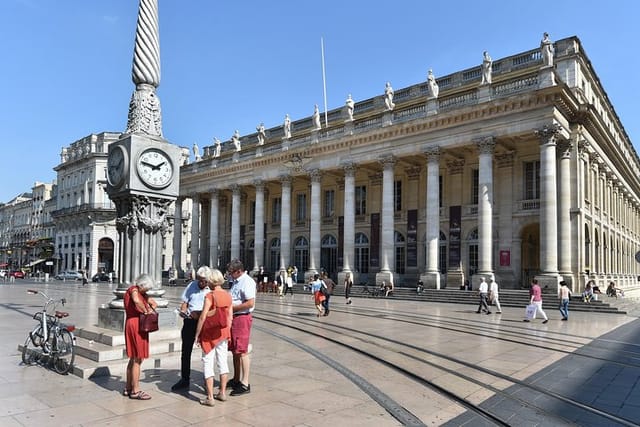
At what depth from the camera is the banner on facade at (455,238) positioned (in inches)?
1312

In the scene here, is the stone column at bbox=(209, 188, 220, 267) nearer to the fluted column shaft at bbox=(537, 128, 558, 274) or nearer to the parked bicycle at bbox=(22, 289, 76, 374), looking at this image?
the fluted column shaft at bbox=(537, 128, 558, 274)

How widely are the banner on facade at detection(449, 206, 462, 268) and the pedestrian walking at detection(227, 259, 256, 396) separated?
27.9 meters

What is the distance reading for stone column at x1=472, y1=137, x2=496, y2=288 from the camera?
97.6ft

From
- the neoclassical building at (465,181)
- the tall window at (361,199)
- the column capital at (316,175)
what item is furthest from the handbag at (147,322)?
the tall window at (361,199)

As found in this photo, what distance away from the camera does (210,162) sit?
5062 centimetres

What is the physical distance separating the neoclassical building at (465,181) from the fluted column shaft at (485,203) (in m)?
0.06

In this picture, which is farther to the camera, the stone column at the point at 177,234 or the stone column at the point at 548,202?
the stone column at the point at 177,234

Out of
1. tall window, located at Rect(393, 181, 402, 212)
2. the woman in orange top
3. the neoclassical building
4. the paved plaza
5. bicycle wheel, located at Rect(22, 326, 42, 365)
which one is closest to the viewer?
the paved plaza

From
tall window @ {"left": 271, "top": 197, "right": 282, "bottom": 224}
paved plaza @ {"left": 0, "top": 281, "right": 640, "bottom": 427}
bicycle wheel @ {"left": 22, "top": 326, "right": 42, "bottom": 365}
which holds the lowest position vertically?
paved plaza @ {"left": 0, "top": 281, "right": 640, "bottom": 427}

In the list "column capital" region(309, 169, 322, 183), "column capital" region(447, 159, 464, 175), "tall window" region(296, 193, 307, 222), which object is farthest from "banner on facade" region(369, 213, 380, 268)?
"tall window" region(296, 193, 307, 222)

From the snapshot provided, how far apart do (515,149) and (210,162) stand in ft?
95.4

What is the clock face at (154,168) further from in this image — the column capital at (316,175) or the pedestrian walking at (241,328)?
the column capital at (316,175)

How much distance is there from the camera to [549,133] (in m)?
27.6

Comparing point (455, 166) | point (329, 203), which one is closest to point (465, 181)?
point (455, 166)
